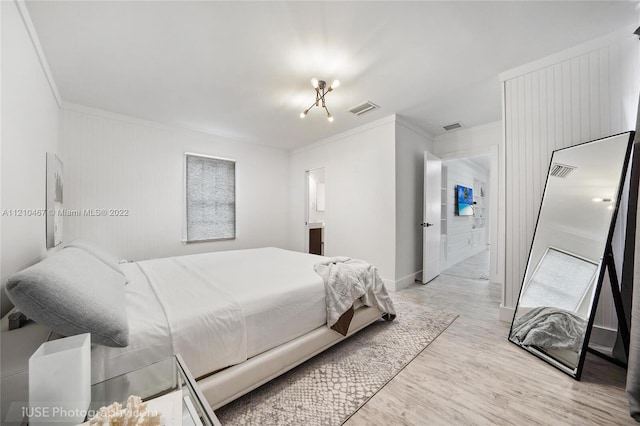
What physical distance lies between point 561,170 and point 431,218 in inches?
75.2

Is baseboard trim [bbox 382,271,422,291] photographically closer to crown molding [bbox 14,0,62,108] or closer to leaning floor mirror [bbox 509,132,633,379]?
leaning floor mirror [bbox 509,132,633,379]

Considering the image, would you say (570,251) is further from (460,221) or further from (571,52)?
(460,221)

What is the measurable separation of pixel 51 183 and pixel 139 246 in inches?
53.8

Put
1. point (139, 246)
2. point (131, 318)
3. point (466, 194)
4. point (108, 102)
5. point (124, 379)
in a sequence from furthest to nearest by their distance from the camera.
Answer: point (466, 194) < point (139, 246) < point (108, 102) < point (131, 318) < point (124, 379)

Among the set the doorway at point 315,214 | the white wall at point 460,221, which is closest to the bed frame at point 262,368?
the doorway at point 315,214

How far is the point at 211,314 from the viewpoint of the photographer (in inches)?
53.7

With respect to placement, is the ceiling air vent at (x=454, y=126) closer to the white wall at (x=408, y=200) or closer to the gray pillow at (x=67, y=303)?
the white wall at (x=408, y=200)

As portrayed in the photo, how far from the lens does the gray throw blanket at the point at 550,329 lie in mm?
1729

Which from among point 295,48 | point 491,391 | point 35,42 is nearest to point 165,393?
point 491,391

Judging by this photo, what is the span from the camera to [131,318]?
4.10ft

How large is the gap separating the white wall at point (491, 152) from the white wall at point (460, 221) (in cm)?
70

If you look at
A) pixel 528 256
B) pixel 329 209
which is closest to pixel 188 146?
pixel 329 209

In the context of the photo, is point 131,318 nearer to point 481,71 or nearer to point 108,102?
point 108,102

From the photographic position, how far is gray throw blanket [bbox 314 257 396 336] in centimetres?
193
